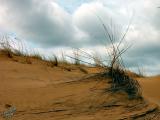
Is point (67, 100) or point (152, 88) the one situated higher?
point (152, 88)

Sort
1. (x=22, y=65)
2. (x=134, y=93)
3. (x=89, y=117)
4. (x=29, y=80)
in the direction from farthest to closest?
(x=22, y=65) < (x=29, y=80) < (x=134, y=93) < (x=89, y=117)

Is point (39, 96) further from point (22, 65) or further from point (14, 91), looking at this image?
point (22, 65)

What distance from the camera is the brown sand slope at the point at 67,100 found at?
18.2 ft

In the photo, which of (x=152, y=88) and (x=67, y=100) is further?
(x=152, y=88)

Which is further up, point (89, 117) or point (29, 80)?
point (29, 80)

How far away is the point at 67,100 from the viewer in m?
5.92

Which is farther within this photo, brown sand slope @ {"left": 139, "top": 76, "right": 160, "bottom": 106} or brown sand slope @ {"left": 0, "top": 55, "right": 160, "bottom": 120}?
brown sand slope @ {"left": 139, "top": 76, "right": 160, "bottom": 106}

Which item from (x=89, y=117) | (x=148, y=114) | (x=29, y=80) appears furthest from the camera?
(x=29, y=80)

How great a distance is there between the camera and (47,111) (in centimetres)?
558

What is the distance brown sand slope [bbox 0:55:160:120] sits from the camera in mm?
5559

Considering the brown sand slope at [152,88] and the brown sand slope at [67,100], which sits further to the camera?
the brown sand slope at [152,88]

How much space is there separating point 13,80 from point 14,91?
1.93 ft

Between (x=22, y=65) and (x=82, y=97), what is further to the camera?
(x=22, y=65)

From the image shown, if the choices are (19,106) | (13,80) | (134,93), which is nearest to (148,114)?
(134,93)
